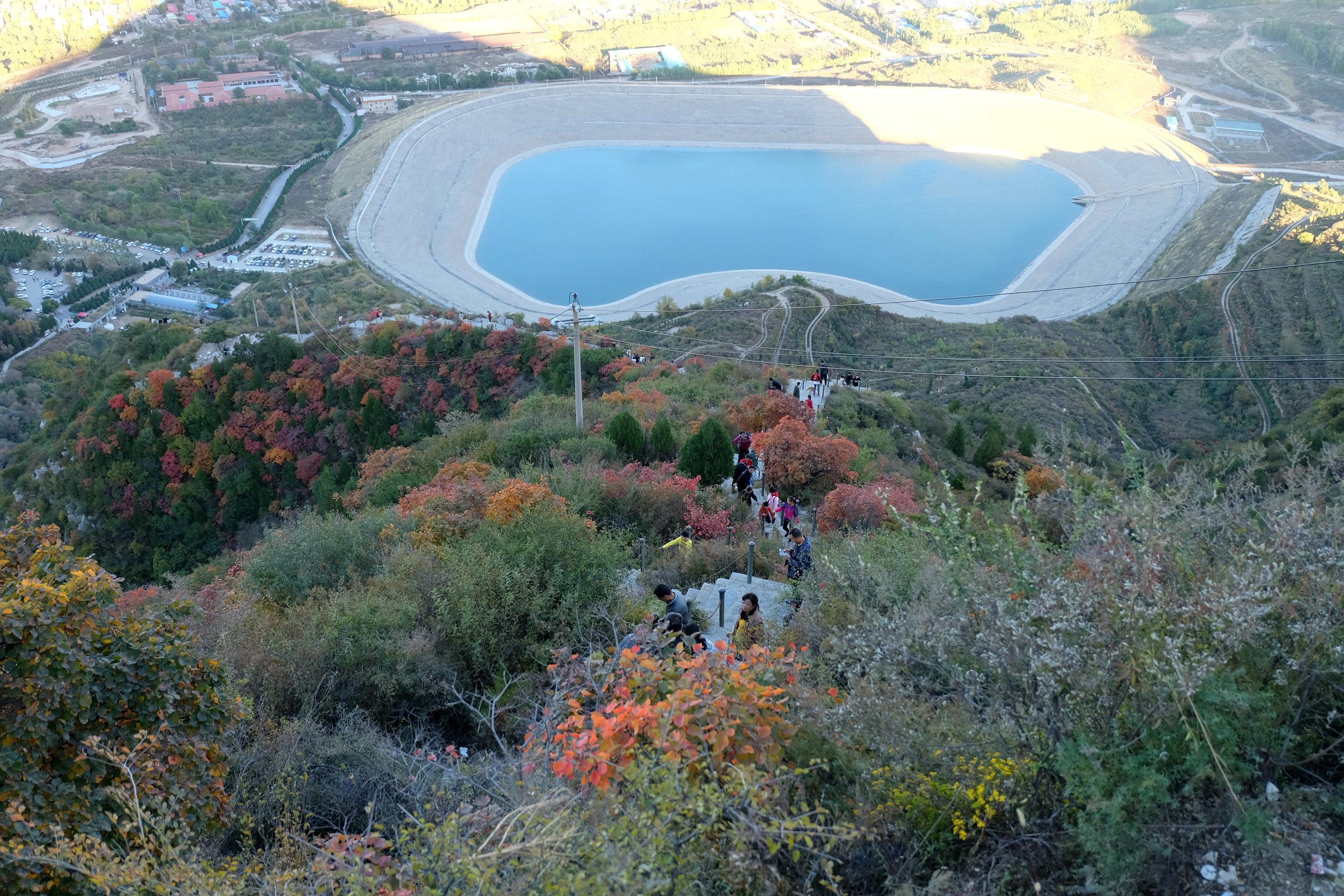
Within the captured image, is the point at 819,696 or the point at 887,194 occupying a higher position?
the point at 819,696

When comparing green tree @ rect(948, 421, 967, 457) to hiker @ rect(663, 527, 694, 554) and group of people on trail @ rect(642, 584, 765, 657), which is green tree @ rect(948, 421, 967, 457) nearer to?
hiker @ rect(663, 527, 694, 554)

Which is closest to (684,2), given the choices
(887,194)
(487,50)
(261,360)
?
(487,50)

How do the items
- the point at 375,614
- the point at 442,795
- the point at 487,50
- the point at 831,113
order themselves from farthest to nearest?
the point at 487,50 → the point at 831,113 → the point at 375,614 → the point at 442,795

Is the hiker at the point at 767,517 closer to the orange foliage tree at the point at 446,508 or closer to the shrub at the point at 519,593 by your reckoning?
the shrub at the point at 519,593

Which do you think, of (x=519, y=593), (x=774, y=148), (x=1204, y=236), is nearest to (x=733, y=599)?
(x=519, y=593)

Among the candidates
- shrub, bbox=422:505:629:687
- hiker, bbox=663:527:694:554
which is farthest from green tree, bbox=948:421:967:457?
shrub, bbox=422:505:629:687

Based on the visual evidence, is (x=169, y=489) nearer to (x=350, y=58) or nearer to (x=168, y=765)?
(x=168, y=765)
